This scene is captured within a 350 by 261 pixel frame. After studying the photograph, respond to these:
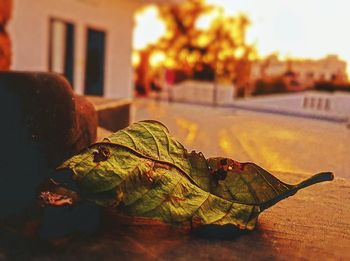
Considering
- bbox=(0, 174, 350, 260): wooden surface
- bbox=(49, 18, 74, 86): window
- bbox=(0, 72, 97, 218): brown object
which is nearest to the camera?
→ bbox=(0, 174, 350, 260): wooden surface

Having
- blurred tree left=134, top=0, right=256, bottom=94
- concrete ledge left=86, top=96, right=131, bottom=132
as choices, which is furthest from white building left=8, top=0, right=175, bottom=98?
blurred tree left=134, top=0, right=256, bottom=94

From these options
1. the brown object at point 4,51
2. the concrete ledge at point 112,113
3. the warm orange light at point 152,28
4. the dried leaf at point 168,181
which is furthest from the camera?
the warm orange light at point 152,28

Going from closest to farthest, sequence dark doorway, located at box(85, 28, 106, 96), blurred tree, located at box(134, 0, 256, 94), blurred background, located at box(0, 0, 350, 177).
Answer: blurred background, located at box(0, 0, 350, 177)
dark doorway, located at box(85, 28, 106, 96)
blurred tree, located at box(134, 0, 256, 94)

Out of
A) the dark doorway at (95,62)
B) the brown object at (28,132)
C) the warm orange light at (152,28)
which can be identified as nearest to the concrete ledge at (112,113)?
the brown object at (28,132)

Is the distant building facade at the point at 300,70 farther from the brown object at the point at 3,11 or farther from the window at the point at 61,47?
the brown object at the point at 3,11

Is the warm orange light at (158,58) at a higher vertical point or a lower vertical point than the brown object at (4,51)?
higher

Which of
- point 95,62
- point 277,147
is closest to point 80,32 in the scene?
point 95,62

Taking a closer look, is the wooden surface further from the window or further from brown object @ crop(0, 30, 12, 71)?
the window
